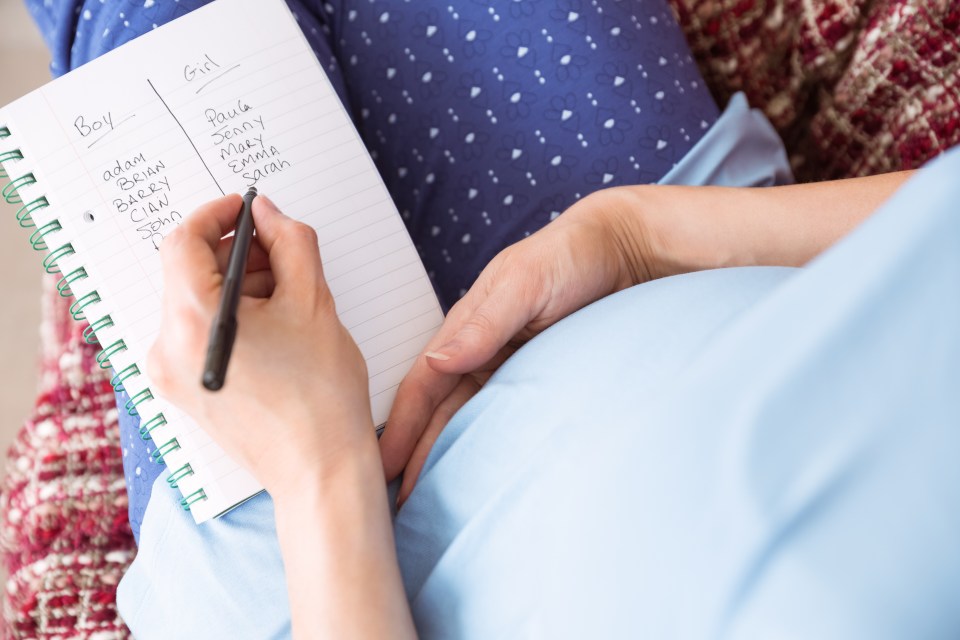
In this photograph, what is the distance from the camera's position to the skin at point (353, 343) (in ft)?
1.33

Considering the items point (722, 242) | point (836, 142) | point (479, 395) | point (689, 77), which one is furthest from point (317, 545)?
point (836, 142)

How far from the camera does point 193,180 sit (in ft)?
1.79

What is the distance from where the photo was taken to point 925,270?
1.03 ft

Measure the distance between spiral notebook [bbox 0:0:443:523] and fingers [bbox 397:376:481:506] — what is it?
0.13 ft

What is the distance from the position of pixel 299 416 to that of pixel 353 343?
2.9 inches

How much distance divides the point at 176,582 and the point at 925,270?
1.68 feet

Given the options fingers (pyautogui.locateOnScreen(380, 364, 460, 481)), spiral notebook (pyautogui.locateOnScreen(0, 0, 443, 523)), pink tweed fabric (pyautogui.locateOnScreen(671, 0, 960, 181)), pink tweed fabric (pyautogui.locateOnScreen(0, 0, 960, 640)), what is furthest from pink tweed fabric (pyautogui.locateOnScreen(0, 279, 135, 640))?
pink tweed fabric (pyautogui.locateOnScreen(671, 0, 960, 181))

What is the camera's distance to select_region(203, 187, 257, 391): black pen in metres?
0.32

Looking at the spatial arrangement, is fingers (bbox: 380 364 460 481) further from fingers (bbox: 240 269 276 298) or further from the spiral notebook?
fingers (bbox: 240 269 276 298)

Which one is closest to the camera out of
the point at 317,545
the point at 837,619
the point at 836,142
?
the point at 837,619

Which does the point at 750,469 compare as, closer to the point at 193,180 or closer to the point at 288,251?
the point at 288,251

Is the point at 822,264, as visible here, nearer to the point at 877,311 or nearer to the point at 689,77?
the point at 877,311

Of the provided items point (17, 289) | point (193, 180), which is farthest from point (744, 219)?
point (17, 289)

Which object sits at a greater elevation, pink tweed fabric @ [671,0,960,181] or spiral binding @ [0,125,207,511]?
spiral binding @ [0,125,207,511]
